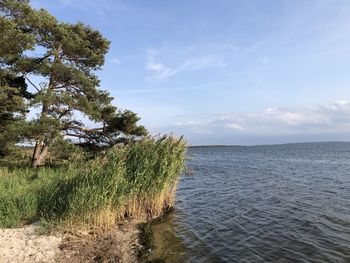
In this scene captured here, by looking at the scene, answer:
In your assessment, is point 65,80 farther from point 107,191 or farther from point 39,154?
point 107,191

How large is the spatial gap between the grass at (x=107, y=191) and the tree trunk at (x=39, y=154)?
23.3 feet

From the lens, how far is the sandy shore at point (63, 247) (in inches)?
348

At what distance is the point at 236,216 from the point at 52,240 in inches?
351

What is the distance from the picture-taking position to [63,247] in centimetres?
955

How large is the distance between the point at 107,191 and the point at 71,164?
5061 mm

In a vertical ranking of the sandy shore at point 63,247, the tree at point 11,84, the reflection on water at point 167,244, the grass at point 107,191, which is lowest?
the reflection on water at point 167,244

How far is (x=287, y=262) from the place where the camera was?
9.91 m

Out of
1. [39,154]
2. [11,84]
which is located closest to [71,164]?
[39,154]

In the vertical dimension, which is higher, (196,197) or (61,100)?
(61,100)

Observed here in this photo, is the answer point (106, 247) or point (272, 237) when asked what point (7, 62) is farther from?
point (272, 237)

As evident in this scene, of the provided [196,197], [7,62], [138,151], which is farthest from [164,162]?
[7,62]

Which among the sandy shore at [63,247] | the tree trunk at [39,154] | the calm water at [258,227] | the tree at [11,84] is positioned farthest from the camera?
the tree trunk at [39,154]

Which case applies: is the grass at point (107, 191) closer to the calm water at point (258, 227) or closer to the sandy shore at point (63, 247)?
the sandy shore at point (63, 247)

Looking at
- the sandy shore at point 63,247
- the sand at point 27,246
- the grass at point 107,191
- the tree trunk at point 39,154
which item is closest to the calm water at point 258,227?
the sandy shore at point 63,247
